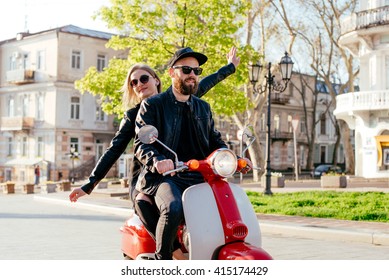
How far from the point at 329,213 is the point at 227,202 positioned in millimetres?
8821

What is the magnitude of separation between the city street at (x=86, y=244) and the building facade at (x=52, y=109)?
27.8m

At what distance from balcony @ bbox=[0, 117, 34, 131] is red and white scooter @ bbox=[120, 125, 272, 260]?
40020 mm

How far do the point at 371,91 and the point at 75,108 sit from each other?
833 inches

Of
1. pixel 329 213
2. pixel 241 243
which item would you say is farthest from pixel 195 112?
pixel 329 213

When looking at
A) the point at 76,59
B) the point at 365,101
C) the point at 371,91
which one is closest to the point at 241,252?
the point at 371,91

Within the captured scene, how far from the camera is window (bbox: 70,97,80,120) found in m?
42.5

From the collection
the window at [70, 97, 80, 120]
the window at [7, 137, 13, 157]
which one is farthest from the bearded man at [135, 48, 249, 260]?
the window at [7, 137, 13, 157]

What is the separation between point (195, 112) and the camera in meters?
4.66

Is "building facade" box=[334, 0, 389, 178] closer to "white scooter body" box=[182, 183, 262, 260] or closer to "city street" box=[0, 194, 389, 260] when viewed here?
"city street" box=[0, 194, 389, 260]

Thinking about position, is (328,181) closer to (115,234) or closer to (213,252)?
(115,234)

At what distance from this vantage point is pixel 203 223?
4.11 metres

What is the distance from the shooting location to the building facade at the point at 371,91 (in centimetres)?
2995

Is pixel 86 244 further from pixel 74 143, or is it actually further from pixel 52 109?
pixel 74 143

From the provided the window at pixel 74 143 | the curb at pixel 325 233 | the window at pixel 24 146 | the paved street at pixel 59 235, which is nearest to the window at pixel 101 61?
the window at pixel 74 143
